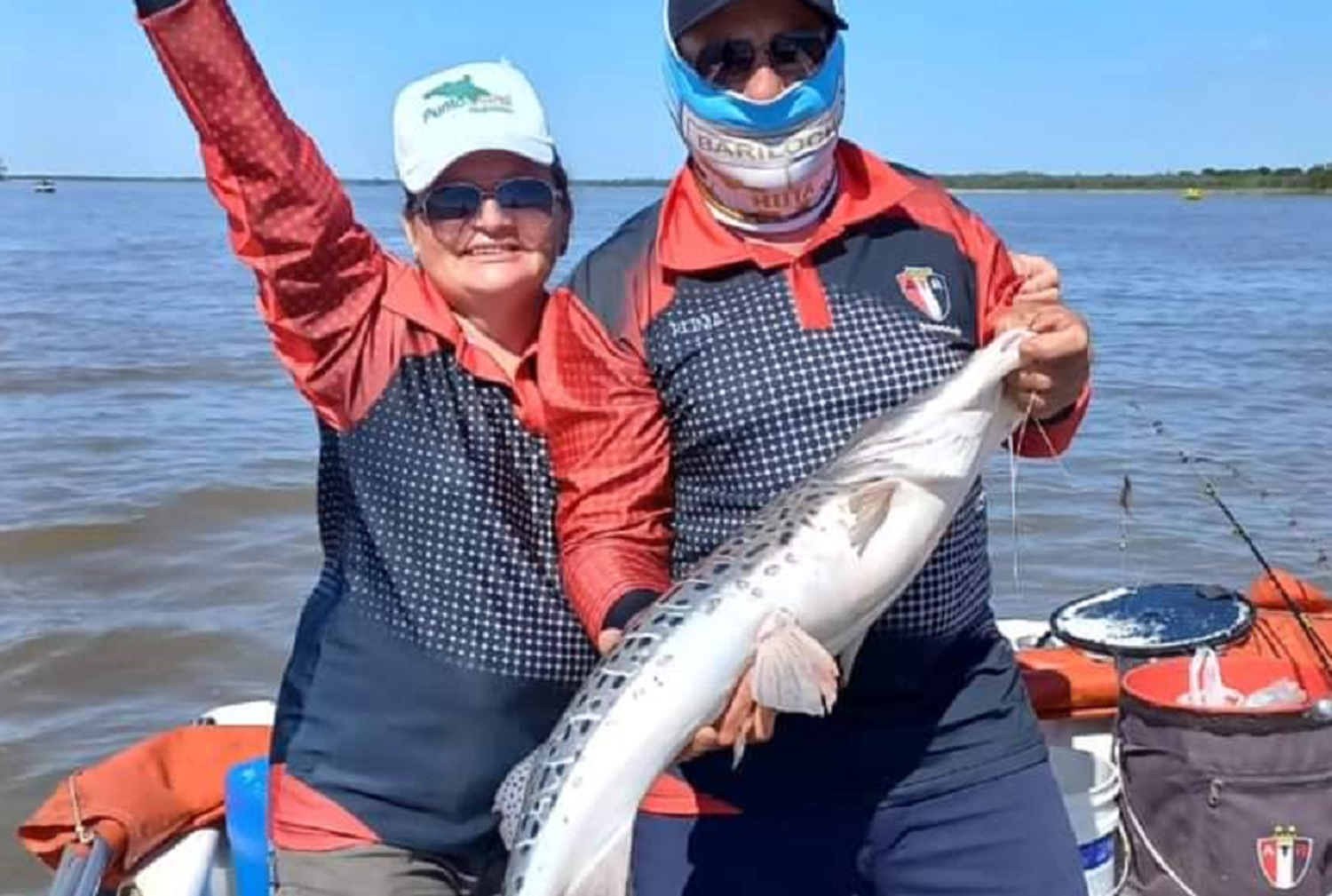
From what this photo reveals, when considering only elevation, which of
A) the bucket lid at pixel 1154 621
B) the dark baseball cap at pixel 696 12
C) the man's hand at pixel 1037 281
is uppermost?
the dark baseball cap at pixel 696 12

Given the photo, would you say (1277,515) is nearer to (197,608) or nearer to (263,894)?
(197,608)

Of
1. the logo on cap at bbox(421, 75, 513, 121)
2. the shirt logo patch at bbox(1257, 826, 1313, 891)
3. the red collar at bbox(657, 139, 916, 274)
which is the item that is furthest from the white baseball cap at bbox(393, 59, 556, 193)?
the shirt logo patch at bbox(1257, 826, 1313, 891)

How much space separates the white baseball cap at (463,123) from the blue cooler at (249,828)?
1797mm

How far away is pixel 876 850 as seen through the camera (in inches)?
138

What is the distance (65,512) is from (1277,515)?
28.1 feet

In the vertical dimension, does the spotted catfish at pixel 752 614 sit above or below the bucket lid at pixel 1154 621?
above

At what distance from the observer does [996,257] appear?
358 cm

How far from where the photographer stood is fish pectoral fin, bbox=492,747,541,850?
3316 mm

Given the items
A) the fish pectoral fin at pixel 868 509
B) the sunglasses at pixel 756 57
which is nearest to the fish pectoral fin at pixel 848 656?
the fish pectoral fin at pixel 868 509

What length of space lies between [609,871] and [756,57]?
156cm

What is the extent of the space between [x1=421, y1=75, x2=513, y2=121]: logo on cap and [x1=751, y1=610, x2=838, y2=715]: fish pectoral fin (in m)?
1.32

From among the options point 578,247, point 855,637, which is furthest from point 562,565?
point 578,247

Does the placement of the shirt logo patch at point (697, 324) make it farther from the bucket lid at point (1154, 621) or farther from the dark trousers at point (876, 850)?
the bucket lid at point (1154, 621)

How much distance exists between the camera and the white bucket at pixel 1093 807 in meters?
5.06
